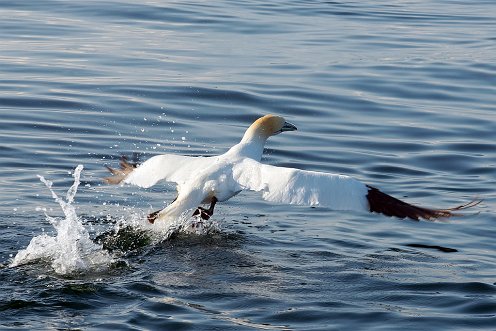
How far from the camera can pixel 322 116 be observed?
1552cm

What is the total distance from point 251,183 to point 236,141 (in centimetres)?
420

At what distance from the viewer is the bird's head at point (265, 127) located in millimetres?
11367

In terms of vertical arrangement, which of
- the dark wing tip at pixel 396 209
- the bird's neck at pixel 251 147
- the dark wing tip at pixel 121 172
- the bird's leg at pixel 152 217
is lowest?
the bird's leg at pixel 152 217

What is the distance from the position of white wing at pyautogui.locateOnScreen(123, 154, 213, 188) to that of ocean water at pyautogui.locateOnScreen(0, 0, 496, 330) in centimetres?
40

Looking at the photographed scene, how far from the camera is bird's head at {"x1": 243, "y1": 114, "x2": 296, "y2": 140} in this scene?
11.4 m

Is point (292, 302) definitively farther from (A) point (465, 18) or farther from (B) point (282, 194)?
(A) point (465, 18)

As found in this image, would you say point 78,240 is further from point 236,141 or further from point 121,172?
point 236,141

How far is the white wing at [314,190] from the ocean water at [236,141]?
1.58ft

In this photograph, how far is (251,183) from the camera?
9906 millimetres

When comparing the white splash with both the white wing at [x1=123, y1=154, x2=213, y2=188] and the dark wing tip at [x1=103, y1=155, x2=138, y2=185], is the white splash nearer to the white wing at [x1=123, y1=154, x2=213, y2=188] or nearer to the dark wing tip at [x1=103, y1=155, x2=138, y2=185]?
the white wing at [x1=123, y1=154, x2=213, y2=188]

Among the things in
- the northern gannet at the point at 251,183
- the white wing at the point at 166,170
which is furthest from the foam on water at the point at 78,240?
the white wing at the point at 166,170

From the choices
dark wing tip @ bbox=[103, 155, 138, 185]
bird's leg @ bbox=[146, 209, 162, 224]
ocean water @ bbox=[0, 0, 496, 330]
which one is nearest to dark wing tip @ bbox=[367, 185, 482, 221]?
ocean water @ bbox=[0, 0, 496, 330]

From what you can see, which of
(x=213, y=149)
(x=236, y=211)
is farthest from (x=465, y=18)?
(x=236, y=211)

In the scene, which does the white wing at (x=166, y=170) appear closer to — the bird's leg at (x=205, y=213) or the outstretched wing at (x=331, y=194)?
the bird's leg at (x=205, y=213)
